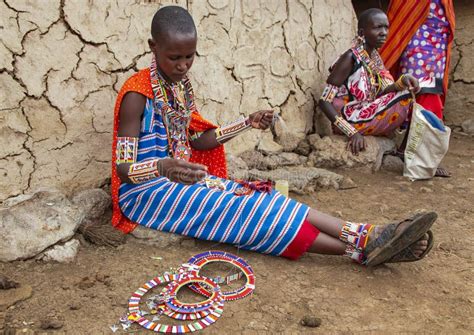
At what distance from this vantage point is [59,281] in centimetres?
207

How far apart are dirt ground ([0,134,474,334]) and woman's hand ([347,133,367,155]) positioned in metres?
1.20

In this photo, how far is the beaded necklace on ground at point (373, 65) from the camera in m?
3.85

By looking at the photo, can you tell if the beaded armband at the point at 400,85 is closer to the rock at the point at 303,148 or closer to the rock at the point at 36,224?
the rock at the point at 303,148

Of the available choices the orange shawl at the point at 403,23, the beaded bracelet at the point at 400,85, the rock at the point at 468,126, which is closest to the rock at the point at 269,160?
the beaded bracelet at the point at 400,85

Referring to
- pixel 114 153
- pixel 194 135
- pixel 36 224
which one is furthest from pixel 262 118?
pixel 36 224

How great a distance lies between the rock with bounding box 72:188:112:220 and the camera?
2.54m

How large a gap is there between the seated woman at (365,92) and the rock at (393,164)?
0.26 meters

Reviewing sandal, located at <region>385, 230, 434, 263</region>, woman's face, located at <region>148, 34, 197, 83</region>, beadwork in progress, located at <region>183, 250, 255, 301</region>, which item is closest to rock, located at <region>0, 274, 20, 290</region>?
beadwork in progress, located at <region>183, 250, 255, 301</region>

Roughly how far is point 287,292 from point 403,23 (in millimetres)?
3365

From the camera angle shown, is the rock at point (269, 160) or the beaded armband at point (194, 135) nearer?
the beaded armband at point (194, 135)

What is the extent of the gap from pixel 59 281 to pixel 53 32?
1.28m

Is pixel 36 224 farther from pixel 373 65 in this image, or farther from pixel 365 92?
pixel 373 65

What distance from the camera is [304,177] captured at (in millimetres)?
3354

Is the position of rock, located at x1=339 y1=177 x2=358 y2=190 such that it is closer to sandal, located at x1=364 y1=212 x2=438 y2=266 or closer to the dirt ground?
the dirt ground
